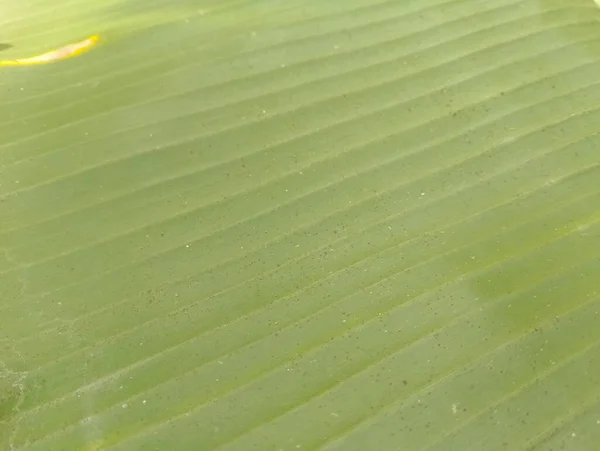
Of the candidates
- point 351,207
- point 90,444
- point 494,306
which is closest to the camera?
point 90,444

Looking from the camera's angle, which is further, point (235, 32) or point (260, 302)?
point (235, 32)

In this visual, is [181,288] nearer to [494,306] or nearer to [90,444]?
[90,444]

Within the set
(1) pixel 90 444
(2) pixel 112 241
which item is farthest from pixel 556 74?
(1) pixel 90 444

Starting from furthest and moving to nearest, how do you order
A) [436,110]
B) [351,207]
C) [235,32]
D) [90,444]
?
[235,32], [436,110], [351,207], [90,444]

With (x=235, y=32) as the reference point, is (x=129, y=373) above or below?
below

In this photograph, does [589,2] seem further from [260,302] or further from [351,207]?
[260,302]

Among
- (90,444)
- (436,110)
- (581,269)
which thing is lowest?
(581,269)

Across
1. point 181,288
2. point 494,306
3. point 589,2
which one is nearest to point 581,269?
A: point 494,306
